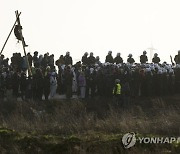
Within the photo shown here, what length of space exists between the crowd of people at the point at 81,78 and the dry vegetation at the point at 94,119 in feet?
2.07

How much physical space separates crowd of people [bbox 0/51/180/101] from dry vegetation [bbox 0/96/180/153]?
2.07 feet

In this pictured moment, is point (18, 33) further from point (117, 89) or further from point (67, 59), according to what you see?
point (117, 89)

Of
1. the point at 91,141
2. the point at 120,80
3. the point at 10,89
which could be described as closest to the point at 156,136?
the point at 91,141

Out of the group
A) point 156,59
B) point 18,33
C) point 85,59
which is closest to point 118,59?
point 85,59

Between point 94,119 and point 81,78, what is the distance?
3.61 m

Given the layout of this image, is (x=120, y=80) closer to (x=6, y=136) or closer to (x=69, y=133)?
(x=69, y=133)

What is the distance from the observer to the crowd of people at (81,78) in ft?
99.7

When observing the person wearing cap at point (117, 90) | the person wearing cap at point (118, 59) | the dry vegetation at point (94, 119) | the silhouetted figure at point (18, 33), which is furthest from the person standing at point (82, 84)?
the silhouetted figure at point (18, 33)

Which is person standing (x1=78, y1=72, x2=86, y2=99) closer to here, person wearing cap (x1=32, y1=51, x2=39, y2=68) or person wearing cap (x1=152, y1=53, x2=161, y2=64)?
person wearing cap (x1=32, y1=51, x2=39, y2=68)

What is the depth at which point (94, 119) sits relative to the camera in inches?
1090

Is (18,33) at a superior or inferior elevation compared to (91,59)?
superior

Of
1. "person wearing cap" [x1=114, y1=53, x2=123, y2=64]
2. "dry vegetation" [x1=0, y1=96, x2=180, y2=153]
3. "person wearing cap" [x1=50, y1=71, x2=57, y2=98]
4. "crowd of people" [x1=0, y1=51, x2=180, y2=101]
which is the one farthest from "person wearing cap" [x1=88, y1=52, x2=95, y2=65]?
"person wearing cap" [x1=50, y1=71, x2=57, y2=98]

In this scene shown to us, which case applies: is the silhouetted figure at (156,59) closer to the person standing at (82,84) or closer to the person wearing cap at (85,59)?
the person wearing cap at (85,59)

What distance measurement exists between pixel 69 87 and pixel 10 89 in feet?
10.1
